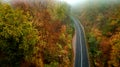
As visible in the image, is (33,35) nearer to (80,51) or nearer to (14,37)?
(14,37)

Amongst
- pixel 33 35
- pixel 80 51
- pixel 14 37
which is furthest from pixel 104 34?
pixel 14 37

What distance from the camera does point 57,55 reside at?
54.9 metres

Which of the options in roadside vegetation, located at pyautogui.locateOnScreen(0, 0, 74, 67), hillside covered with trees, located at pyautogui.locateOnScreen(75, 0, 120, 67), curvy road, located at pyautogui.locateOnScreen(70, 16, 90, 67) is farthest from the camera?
curvy road, located at pyautogui.locateOnScreen(70, 16, 90, 67)

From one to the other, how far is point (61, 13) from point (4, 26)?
42.3m

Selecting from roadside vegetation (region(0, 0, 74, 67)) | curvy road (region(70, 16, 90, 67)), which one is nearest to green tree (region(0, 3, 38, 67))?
roadside vegetation (region(0, 0, 74, 67))

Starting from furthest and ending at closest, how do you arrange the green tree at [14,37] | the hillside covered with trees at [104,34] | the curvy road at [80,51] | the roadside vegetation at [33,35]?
the curvy road at [80,51], the hillside covered with trees at [104,34], the roadside vegetation at [33,35], the green tree at [14,37]

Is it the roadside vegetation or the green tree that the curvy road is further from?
the green tree

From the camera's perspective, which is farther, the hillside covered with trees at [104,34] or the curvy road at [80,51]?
the curvy road at [80,51]

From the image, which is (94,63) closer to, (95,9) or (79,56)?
(79,56)

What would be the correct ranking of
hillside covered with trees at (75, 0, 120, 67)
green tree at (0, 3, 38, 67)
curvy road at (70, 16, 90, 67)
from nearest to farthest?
green tree at (0, 3, 38, 67)
hillside covered with trees at (75, 0, 120, 67)
curvy road at (70, 16, 90, 67)

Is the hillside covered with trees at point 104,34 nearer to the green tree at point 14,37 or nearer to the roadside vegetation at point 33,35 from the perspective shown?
the roadside vegetation at point 33,35

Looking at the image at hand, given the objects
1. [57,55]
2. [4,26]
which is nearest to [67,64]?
[57,55]

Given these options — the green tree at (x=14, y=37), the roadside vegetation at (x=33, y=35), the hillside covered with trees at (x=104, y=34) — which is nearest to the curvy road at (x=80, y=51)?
the hillside covered with trees at (x=104, y=34)

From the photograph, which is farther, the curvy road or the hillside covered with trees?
the curvy road
